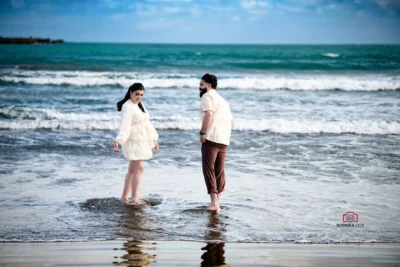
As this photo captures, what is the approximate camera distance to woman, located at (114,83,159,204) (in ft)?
19.6

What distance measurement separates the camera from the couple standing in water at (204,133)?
5.85m

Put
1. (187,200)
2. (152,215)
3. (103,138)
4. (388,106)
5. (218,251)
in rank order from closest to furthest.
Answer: (218,251)
(152,215)
(187,200)
(103,138)
(388,106)

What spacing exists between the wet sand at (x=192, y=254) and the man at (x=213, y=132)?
1342 millimetres

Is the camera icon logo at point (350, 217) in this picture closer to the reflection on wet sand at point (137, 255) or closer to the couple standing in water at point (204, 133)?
the couple standing in water at point (204, 133)

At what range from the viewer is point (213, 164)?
19.9 feet

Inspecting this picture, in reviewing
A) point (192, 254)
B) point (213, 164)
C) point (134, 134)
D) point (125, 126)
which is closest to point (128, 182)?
point (134, 134)

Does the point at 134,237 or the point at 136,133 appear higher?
the point at 136,133

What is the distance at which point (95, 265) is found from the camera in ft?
13.8

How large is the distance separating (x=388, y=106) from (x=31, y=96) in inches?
529

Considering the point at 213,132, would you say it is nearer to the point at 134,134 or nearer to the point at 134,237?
the point at 134,134

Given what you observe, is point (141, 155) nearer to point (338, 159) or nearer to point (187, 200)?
point (187, 200)

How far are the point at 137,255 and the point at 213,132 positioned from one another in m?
1.97

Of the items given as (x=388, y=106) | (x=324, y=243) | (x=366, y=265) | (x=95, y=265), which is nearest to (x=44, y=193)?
(x=95, y=265)

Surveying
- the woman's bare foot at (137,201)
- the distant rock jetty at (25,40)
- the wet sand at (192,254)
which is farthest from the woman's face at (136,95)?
the distant rock jetty at (25,40)
